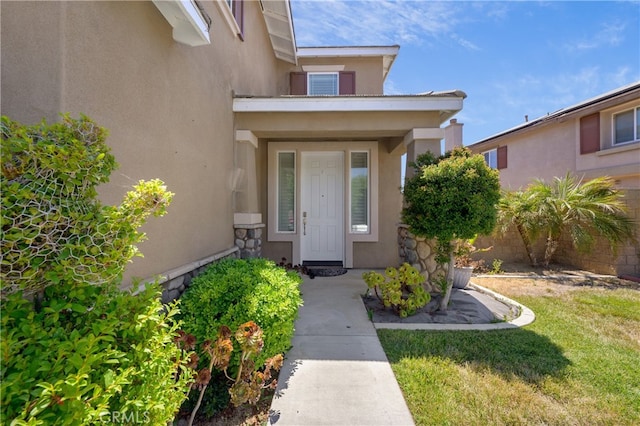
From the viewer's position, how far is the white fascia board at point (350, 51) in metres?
8.69

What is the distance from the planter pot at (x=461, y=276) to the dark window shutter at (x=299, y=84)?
280 inches

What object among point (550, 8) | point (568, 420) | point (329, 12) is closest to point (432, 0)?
point (329, 12)

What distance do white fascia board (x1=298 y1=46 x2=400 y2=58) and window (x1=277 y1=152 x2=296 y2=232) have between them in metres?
3.93

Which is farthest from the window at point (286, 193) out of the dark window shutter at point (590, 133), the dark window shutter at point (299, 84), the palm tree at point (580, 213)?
the dark window shutter at point (590, 133)

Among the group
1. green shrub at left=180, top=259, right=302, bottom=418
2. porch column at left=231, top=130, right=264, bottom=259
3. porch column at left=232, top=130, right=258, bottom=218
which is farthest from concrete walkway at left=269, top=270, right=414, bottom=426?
porch column at left=232, top=130, right=258, bottom=218

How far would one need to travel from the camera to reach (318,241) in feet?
24.7

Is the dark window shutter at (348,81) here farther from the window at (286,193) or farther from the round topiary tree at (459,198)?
the round topiary tree at (459,198)

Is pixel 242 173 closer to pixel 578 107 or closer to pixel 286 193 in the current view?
pixel 286 193

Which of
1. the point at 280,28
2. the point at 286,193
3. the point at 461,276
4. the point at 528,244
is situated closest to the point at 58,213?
the point at 286,193

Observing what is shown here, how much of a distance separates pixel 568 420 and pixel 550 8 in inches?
359

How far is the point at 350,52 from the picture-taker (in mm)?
8781

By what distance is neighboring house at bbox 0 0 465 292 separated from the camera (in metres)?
2.09

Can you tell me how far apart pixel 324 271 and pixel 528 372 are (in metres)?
4.54

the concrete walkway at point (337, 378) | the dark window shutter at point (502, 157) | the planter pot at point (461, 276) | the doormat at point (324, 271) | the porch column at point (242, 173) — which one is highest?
the dark window shutter at point (502, 157)
